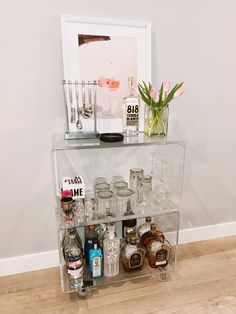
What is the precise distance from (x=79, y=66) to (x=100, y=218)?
80cm

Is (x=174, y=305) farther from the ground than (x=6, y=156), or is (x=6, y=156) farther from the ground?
(x=6, y=156)

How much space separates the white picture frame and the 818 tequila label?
0.32 feet

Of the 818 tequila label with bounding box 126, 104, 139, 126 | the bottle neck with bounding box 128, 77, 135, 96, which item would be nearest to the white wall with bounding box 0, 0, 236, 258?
the bottle neck with bounding box 128, 77, 135, 96

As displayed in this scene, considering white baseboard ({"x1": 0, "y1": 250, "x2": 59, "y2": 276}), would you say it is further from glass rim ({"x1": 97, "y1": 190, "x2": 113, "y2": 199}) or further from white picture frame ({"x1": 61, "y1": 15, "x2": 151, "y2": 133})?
white picture frame ({"x1": 61, "y1": 15, "x2": 151, "y2": 133})

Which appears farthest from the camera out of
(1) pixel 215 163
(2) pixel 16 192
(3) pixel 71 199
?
(1) pixel 215 163

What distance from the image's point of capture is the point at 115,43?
1.25 m

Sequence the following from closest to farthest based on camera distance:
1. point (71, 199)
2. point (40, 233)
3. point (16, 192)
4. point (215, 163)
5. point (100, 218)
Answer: point (71, 199) < point (100, 218) < point (16, 192) < point (40, 233) < point (215, 163)

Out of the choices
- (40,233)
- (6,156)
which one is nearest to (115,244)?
(40,233)

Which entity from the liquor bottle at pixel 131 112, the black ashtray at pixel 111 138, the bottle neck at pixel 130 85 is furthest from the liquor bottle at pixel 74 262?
the bottle neck at pixel 130 85

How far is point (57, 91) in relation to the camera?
1.26 meters

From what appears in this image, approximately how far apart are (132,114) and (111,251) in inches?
29.8

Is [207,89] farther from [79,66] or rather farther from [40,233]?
[40,233]

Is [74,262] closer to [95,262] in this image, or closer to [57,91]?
[95,262]

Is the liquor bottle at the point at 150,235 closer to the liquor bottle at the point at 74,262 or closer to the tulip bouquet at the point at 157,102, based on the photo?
the liquor bottle at the point at 74,262
